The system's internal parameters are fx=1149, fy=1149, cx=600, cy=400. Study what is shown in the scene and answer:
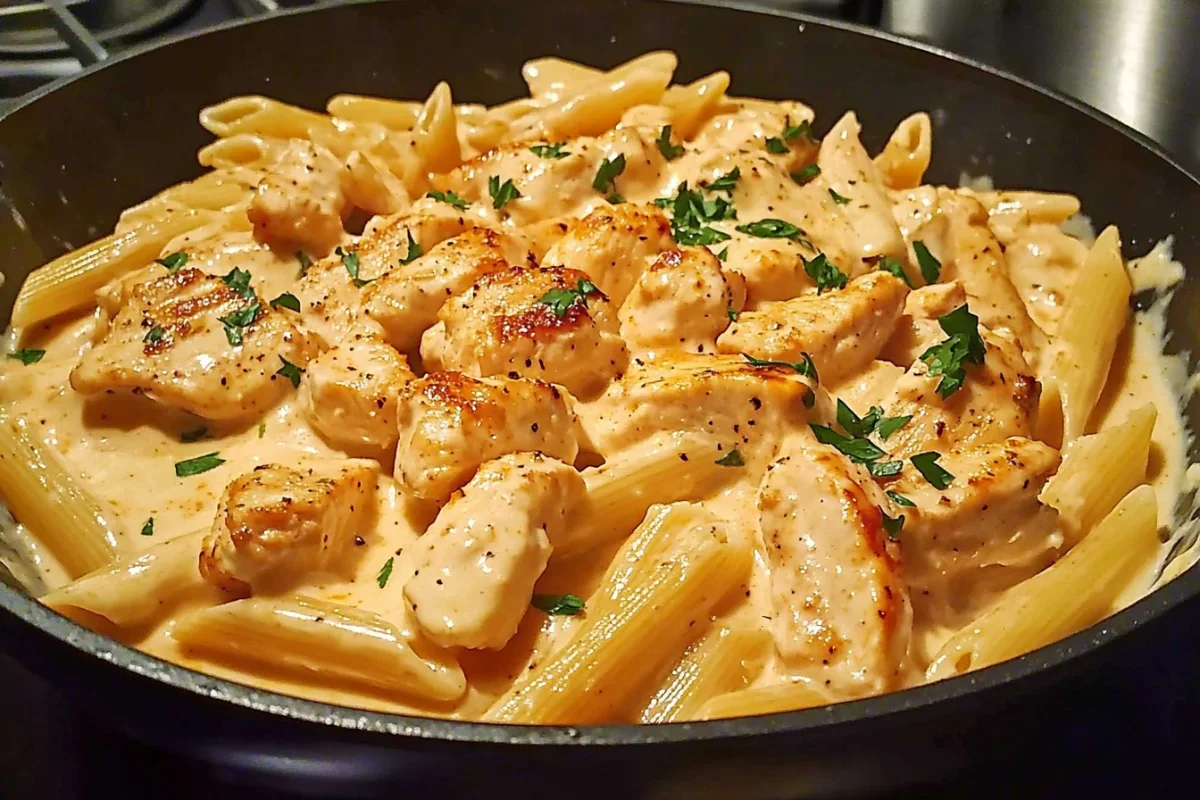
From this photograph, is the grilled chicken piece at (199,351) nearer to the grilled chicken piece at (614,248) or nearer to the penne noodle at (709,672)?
the grilled chicken piece at (614,248)

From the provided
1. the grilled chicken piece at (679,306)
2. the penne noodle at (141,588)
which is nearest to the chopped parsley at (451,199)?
the grilled chicken piece at (679,306)

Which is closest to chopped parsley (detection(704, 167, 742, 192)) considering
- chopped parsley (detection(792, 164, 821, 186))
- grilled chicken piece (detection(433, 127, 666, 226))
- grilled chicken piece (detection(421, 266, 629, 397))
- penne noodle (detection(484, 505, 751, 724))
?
grilled chicken piece (detection(433, 127, 666, 226))

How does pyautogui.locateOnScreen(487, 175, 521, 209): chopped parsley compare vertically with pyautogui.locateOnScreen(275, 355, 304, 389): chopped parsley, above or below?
above

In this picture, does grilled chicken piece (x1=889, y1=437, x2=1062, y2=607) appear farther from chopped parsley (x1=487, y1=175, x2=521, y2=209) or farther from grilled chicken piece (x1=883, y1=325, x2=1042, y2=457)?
chopped parsley (x1=487, y1=175, x2=521, y2=209)

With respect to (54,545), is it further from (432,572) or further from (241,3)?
(241,3)

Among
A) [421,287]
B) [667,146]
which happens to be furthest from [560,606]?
[667,146]

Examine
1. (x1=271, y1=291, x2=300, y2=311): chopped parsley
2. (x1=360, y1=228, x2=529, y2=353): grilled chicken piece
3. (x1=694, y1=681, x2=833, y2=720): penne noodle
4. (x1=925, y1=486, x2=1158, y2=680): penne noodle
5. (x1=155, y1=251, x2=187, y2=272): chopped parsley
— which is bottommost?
(x1=694, y1=681, x2=833, y2=720): penne noodle
